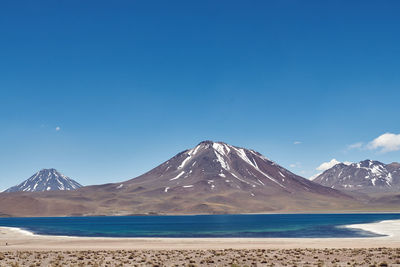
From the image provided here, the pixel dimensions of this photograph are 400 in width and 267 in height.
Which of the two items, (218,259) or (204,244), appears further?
(204,244)

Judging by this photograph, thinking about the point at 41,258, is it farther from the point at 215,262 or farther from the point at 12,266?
the point at 215,262

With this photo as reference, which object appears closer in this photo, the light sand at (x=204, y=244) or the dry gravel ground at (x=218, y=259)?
the dry gravel ground at (x=218, y=259)

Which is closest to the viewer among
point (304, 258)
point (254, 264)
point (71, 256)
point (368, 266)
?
point (368, 266)

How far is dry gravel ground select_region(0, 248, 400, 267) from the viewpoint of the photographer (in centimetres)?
4025

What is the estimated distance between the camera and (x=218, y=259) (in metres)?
43.8

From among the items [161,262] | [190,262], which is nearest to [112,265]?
[161,262]

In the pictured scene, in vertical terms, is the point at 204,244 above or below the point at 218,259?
above

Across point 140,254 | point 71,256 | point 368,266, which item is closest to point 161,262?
point 140,254

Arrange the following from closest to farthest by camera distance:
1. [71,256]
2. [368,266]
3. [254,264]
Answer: [368,266], [254,264], [71,256]

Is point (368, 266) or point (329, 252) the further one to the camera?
point (329, 252)

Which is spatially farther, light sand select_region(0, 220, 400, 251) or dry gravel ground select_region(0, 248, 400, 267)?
light sand select_region(0, 220, 400, 251)

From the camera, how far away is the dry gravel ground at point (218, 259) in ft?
132

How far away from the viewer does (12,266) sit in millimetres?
38688

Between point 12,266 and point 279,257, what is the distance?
26405 mm
